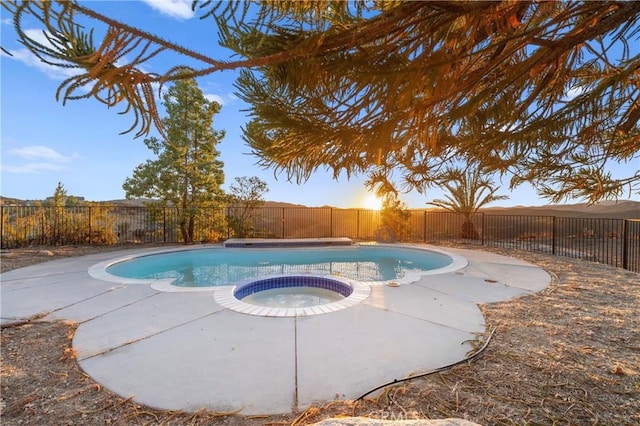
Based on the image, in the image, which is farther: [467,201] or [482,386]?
[467,201]

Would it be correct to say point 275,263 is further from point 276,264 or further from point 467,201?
point 467,201

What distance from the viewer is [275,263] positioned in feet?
28.3

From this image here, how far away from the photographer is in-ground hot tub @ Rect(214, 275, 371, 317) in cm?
432

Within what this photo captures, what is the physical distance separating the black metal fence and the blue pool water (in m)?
2.54

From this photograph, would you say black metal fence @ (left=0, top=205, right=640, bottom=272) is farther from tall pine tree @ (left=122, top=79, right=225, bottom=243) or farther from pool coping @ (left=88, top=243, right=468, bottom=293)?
pool coping @ (left=88, top=243, right=468, bottom=293)

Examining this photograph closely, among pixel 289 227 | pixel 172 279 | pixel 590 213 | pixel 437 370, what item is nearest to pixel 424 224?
pixel 289 227

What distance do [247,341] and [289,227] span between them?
35.3 ft

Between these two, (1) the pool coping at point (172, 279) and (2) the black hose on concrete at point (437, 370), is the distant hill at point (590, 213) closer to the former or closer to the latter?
(1) the pool coping at point (172, 279)

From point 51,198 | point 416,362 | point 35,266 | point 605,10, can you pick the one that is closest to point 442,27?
point 605,10

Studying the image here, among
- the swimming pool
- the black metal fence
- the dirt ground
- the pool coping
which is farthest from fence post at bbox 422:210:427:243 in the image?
the dirt ground

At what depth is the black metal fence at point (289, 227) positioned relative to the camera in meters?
9.68

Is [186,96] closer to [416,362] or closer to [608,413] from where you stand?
[416,362]

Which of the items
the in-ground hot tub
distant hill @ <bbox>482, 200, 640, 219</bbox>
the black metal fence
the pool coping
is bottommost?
the in-ground hot tub

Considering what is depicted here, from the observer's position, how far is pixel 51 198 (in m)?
10.3
